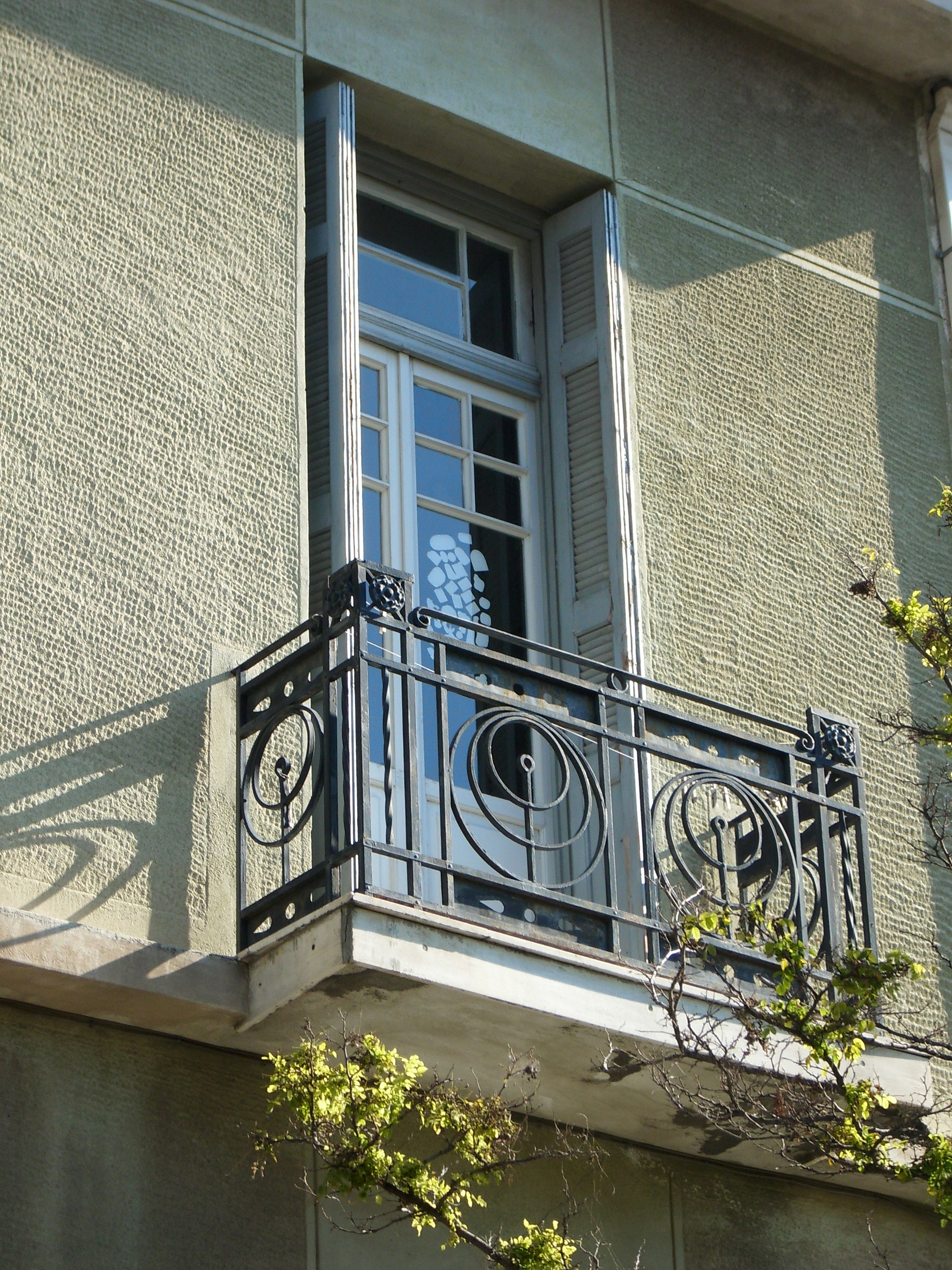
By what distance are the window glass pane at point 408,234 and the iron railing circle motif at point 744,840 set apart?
2469 millimetres

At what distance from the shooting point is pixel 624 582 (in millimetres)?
7988

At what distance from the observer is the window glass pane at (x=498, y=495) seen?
8312 millimetres

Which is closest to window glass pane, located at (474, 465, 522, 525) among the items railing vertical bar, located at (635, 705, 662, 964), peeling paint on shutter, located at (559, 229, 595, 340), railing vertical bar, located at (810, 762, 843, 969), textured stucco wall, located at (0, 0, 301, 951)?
peeling paint on shutter, located at (559, 229, 595, 340)

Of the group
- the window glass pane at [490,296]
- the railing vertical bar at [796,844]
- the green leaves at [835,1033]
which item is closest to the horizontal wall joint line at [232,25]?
the window glass pane at [490,296]

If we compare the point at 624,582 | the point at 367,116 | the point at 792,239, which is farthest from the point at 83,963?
the point at 792,239

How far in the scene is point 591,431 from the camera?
840cm

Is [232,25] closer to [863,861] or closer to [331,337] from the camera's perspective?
[331,337]

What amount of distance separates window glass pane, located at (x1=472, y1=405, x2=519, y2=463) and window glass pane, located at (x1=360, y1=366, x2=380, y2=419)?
0.43m

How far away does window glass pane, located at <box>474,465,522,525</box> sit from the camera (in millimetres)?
8312

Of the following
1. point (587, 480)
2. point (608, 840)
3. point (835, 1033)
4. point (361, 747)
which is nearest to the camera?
point (835, 1033)

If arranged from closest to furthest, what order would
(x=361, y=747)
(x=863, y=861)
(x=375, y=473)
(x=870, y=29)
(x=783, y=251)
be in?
(x=361, y=747) → (x=863, y=861) → (x=375, y=473) → (x=783, y=251) → (x=870, y=29)

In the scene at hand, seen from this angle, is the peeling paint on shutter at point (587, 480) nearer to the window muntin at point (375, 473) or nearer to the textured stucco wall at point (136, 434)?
the window muntin at point (375, 473)

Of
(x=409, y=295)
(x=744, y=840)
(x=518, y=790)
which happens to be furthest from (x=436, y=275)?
(x=744, y=840)

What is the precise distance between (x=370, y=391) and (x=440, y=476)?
417mm
